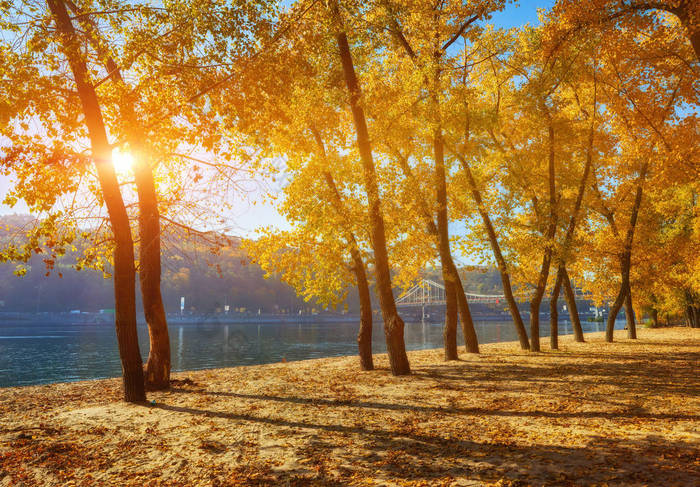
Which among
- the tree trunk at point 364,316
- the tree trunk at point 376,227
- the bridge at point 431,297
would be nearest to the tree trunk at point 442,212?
the tree trunk at point 364,316

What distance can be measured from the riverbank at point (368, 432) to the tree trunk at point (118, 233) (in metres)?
0.69

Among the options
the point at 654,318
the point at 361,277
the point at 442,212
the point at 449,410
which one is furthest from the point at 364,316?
the point at 654,318

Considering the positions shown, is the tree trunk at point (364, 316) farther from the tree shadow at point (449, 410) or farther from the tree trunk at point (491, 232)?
the tree trunk at point (491, 232)

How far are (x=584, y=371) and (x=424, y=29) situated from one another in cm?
1002

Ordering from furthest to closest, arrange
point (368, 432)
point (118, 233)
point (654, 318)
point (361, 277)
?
point (654, 318) → point (361, 277) → point (118, 233) → point (368, 432)

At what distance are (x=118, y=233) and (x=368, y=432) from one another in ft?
18.5

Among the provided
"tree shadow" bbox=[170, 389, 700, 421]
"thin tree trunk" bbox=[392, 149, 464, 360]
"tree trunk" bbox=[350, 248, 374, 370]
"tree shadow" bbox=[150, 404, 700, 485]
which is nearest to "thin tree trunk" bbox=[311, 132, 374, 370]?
"tree trunk" bbox=[350, 248, 374, 370]

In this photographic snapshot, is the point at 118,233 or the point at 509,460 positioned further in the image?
Answer: the point at 118,233

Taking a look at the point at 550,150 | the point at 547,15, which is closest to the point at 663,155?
the point at 550,150

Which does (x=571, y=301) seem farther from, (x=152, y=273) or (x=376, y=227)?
(x=152, y=273)

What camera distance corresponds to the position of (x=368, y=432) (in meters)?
6.16

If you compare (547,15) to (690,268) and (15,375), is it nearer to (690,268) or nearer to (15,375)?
→ (690,268)

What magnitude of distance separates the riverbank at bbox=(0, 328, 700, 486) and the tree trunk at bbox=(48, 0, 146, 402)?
2.28 feet

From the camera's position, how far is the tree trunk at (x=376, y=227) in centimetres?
1111
